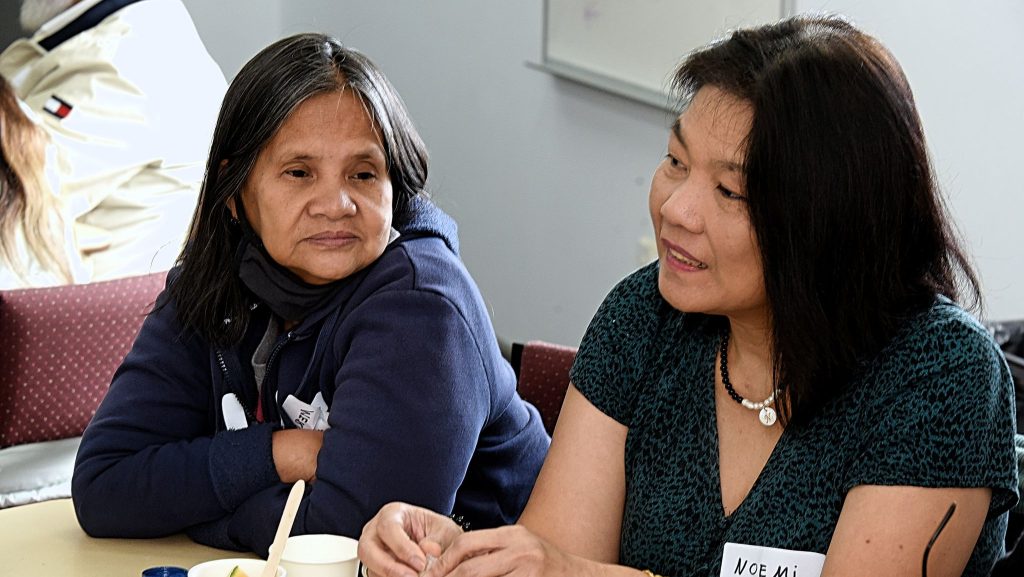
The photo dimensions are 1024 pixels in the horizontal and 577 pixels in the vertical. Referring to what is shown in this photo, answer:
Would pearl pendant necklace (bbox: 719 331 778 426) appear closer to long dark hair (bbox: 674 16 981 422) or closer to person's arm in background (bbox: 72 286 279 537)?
A: long dark hair (bbox: 674 16 981 422)

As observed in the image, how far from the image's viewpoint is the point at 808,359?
1.42 meters

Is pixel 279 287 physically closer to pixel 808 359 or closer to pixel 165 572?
pixel 165 572

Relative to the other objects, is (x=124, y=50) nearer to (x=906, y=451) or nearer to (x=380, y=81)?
(x=380, y=81)

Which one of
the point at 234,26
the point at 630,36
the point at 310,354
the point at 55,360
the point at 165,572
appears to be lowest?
the point at 55,360

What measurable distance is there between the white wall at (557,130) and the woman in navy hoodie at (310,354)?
1396 mm

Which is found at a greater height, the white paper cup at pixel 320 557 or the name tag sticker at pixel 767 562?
the white paper cup at pixel 320 557

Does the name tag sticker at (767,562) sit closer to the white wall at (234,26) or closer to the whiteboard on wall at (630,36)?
the whiteboard on wall at (630,36)

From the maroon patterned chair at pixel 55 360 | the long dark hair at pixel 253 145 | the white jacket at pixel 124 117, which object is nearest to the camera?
the long dark hair at pixel 253 145

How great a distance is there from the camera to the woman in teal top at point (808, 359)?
4.41 feet

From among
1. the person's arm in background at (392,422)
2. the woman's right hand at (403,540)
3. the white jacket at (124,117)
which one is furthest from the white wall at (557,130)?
the woman's right hand at (403,540)

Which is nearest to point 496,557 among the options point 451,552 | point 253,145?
point 451,552

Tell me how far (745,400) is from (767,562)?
217 millimetres

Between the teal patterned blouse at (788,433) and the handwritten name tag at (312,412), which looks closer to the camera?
the teal patterned blouse at (788,433)

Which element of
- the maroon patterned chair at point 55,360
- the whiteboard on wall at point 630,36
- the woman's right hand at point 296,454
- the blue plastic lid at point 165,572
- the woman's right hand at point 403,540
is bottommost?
the maroon patterned chair at point 55,360
